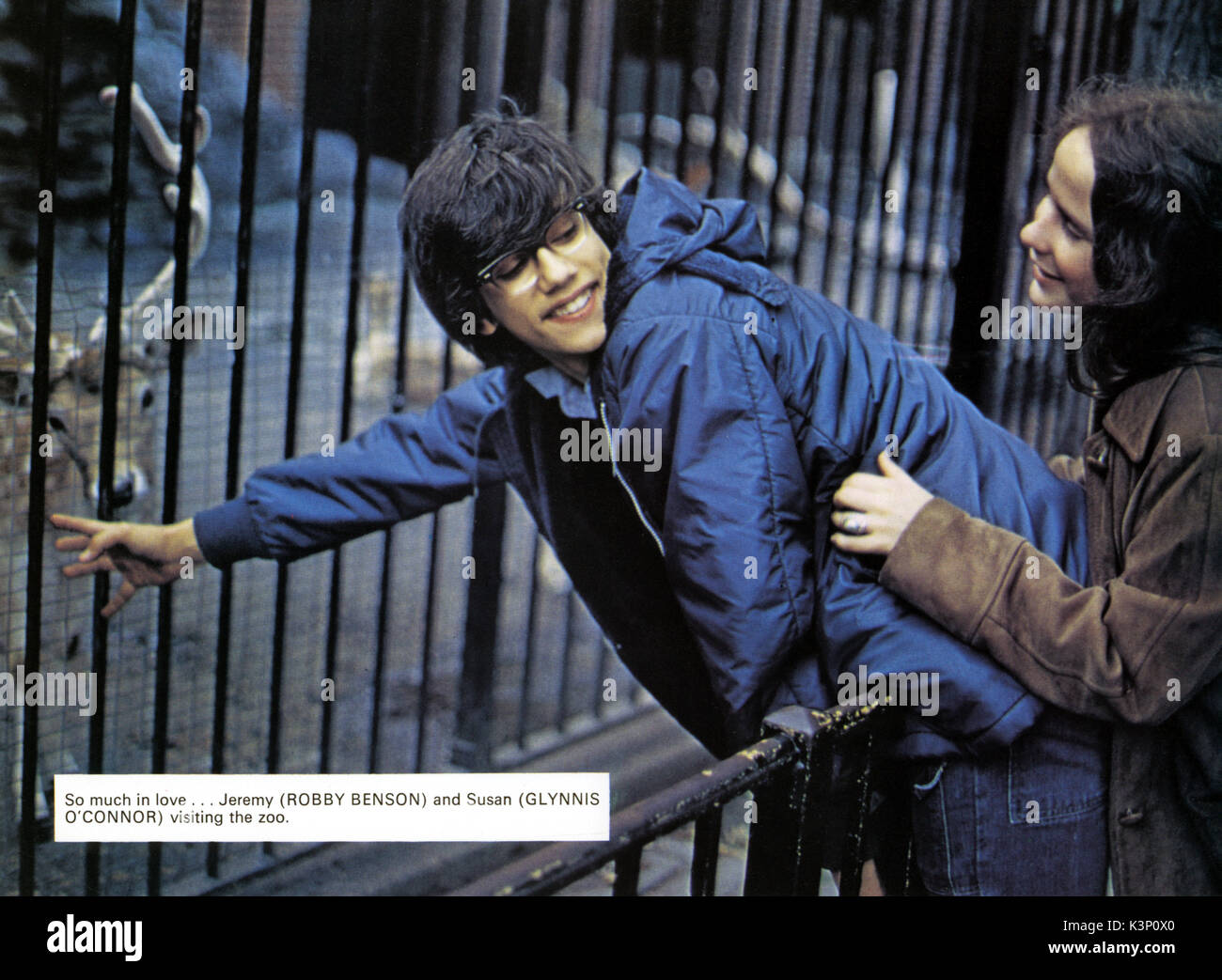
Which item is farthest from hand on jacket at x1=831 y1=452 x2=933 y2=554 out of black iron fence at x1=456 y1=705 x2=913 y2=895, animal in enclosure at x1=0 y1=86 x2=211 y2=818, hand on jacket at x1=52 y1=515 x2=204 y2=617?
animal in enclosure at x1=0 y1=86 x2=211 y2=818

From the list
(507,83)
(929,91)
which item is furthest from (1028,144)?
(507,83)

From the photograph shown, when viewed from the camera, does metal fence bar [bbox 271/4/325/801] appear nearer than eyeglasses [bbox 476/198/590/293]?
No

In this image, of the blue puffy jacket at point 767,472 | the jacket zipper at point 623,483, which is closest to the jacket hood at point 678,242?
the blue puffy jacket at point 767,472

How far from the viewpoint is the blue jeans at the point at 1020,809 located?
1740 mm

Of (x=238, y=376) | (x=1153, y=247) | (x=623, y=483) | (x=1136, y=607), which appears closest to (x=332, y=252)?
(x=238, y=376)

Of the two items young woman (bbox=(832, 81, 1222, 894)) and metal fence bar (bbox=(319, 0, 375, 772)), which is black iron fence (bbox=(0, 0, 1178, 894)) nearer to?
metal fence bar (bbox=(319, 0, 375, 772))

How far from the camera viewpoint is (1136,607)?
1.56 metres

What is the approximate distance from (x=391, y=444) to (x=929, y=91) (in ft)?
5.31

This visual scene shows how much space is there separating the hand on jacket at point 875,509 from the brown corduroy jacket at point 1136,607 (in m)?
0.02

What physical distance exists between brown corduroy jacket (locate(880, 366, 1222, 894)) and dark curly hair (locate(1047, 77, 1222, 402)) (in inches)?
1.9

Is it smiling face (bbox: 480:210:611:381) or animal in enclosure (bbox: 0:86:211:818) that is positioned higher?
smiling face (bbox: 480:210:611:381)

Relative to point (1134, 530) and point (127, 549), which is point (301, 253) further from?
point (1134, 530)

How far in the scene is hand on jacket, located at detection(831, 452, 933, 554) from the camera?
168 centimetres

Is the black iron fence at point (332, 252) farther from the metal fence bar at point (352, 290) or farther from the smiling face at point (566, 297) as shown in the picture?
the smiling face at point (566, 297)
